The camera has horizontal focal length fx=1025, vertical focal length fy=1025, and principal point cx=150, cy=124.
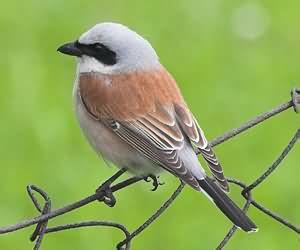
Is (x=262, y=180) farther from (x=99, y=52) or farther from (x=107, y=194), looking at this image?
(x=99, y=52)

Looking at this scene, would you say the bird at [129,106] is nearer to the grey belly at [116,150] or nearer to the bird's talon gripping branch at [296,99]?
the grey belly at [116,150]

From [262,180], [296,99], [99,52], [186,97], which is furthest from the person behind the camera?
[186,97]

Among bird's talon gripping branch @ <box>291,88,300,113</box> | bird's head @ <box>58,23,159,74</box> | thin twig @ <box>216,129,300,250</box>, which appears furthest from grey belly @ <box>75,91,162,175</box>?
bird's talon gripping branch @ <box>291,88,300,113</box>

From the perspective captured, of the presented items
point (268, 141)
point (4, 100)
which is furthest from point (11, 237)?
point (268, 141)

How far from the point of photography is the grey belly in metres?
4.34

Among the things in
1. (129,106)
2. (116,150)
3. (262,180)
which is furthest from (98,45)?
(262,180)

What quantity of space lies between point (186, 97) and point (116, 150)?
2702mm

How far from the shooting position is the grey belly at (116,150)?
4336 millimetres

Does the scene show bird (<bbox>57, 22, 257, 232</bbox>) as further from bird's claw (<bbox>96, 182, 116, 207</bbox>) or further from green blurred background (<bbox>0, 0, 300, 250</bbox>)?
green blurred background (<bbox>0, 0, 300, 250</bbox>)

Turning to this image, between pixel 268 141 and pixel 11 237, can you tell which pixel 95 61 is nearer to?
pixel 11 237

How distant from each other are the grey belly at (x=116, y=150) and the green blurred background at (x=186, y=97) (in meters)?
1.35

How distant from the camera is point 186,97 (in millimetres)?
7023

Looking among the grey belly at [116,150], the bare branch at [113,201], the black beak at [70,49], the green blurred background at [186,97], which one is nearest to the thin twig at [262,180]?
the bare branch at [113,201]

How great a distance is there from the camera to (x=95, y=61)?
4.52m
